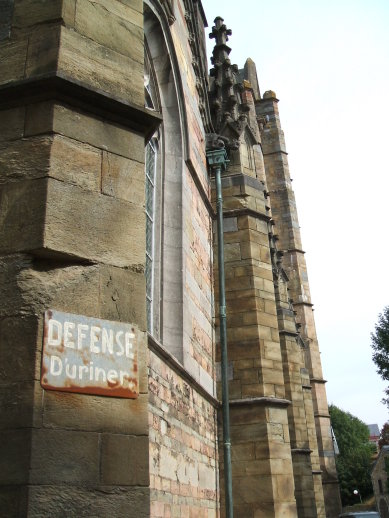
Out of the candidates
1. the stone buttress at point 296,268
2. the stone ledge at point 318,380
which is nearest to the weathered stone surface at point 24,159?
the stone buttress at point 296,268

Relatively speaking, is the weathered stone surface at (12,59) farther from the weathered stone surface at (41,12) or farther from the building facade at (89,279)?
the weathered stone surface at (41,12)

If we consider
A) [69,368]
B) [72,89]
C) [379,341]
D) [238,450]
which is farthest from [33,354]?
[379,341]

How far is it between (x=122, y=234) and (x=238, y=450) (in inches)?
211

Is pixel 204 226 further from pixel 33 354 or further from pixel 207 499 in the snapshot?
pixel 33 354

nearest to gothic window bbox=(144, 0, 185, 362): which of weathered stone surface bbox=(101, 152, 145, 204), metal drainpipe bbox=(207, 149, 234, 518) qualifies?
metal drainpipe bbox=(207, 149, 234, 518)

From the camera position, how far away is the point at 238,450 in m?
7.59

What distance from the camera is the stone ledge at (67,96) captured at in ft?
10.3

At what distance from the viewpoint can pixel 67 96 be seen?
3.19m

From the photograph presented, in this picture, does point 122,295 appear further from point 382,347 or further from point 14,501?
point 382,347

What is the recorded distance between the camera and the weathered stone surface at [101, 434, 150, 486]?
2520 mm

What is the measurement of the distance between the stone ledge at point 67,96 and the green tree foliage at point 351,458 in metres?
50.9

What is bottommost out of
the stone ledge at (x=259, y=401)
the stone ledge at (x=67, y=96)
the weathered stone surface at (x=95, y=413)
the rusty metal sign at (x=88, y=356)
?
the weathered stone surface at (x=95, y=413)

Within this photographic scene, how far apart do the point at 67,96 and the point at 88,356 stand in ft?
4.84

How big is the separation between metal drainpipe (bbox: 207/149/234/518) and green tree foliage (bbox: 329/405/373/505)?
45.7 m
